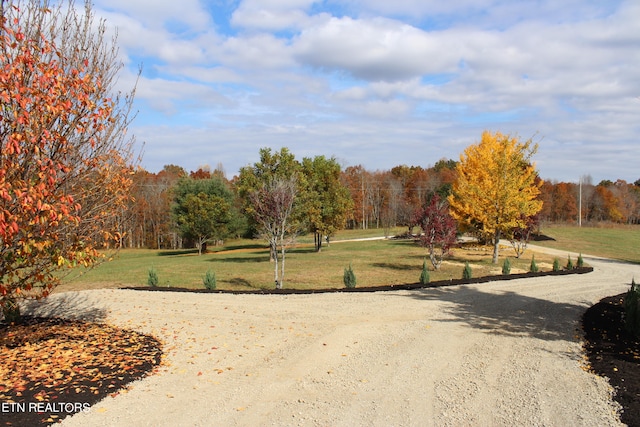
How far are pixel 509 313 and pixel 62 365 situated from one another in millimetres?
7943

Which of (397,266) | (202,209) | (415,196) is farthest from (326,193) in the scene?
(415,196)

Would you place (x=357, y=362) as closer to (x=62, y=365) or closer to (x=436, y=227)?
(x=62, y=365)

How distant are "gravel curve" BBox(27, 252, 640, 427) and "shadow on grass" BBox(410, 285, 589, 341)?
0.04 meters

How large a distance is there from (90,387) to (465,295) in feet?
28.4

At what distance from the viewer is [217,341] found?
24.6 ft

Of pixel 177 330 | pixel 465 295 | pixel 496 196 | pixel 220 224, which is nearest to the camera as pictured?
pixel 177 330

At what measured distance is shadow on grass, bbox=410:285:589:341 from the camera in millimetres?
8008

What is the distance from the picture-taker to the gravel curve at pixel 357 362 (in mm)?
4715

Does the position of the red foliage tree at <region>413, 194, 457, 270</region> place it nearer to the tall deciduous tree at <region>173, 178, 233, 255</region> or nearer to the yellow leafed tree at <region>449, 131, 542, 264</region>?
the yellow leafed tree at <region>449, 131, 542, 264</region>

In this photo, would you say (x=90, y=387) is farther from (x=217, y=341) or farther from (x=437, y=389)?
(x=437, y=389)

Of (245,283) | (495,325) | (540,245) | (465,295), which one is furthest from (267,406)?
(540,245)

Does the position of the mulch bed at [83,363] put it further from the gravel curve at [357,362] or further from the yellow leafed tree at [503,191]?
the yellow leafed tree at [503,191]

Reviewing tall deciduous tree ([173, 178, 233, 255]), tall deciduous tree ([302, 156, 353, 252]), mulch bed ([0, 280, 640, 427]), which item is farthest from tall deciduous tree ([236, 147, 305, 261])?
mulch bed ([0, 280, 640, 427])

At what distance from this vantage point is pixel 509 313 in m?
9.35
